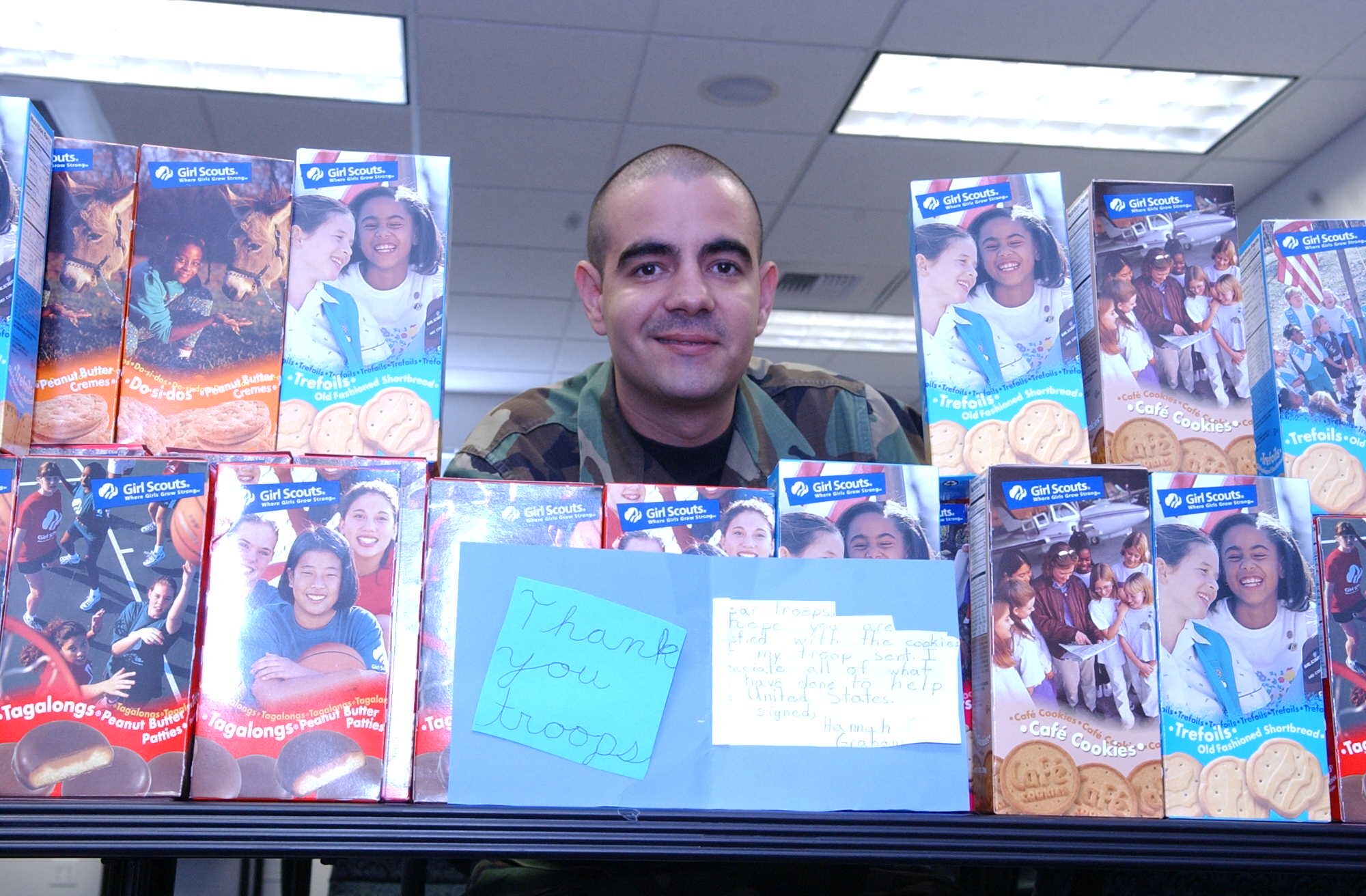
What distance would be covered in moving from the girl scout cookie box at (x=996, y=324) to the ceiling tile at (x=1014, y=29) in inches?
95.4

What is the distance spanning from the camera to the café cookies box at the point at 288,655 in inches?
33.4

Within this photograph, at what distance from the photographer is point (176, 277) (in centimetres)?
99

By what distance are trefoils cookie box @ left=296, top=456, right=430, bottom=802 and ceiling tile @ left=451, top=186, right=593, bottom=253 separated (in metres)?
3.76

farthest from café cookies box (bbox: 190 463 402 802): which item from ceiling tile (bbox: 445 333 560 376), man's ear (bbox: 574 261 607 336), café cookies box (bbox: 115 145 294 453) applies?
ceiling tile (bbox: 445 333 560 376)

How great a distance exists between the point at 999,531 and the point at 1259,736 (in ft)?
0.92

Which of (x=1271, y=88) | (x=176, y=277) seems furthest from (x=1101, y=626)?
(x=1271, y=88)

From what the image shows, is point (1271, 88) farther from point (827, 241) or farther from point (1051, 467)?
point (1051, 467)

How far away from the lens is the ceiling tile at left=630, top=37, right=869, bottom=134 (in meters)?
3.49

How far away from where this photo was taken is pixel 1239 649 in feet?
3.10

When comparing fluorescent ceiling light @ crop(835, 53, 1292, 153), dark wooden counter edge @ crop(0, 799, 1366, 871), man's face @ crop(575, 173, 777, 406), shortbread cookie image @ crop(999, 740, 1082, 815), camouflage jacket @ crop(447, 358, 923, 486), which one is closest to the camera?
dark wooden counter edge @ crop(0, 799, 1366, 871)

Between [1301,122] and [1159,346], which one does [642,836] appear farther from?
[1301,122]

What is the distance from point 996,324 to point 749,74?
110 inches

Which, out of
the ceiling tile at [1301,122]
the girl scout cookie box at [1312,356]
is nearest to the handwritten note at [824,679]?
the girl scout cookie box at [1312,356]

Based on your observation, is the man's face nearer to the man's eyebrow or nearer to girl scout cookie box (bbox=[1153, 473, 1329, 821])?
the man's eyebrow
